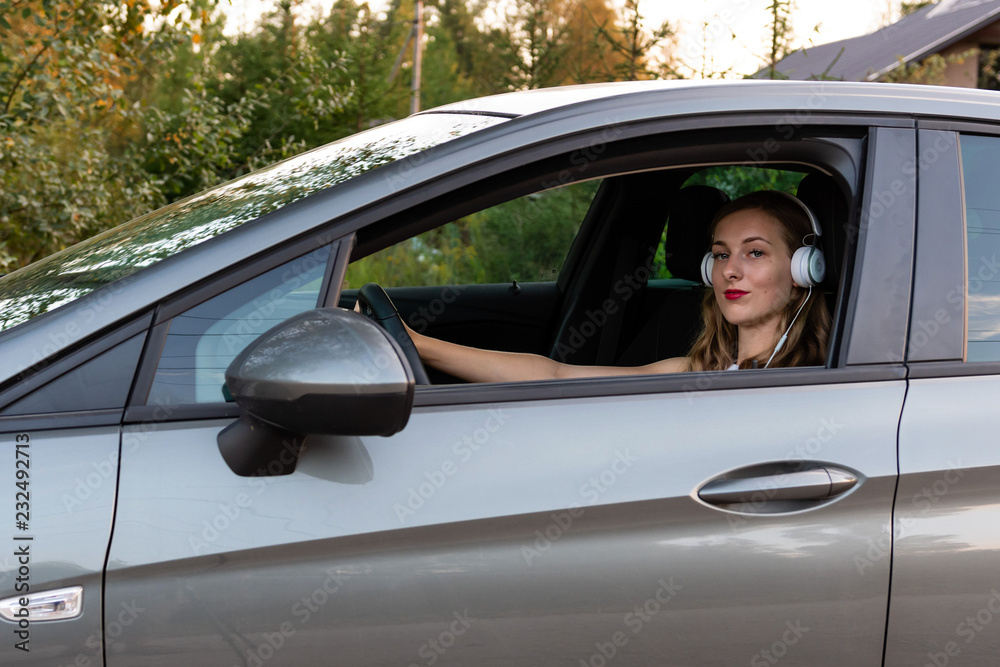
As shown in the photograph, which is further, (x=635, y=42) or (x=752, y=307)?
(x=635, y=42)

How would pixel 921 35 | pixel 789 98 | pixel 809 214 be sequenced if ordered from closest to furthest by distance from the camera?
pixel 789 98
pixel 809 214
pixel 921 35

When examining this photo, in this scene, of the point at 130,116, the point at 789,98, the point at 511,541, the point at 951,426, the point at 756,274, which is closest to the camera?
the point at 511,541

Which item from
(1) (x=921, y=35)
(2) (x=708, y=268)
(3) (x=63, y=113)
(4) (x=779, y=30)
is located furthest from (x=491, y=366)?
(1) (x=921, y=35)

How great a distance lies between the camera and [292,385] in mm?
1273

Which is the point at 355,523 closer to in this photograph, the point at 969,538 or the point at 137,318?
the point at 137,318

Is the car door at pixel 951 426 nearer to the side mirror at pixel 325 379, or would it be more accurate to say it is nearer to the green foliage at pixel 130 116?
the side mirror at pixel 325 379

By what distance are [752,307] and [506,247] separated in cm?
523

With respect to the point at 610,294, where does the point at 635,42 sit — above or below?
above

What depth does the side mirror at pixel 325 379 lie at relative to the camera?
127 cm

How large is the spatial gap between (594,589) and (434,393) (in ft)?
1.32

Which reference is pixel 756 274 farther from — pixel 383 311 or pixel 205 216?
pixel 205 216

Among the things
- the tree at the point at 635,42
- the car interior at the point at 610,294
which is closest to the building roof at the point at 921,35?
the tree at the point at 635,42

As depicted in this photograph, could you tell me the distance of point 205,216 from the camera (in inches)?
69.9

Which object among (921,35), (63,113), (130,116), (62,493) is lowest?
(62,493)
